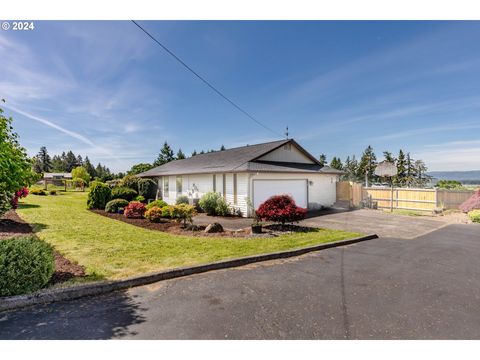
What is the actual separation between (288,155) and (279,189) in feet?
12.2

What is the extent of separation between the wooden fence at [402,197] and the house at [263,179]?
1.23 m

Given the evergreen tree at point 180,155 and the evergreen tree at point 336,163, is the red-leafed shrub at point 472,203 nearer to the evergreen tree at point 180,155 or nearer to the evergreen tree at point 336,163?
the evergreen tree at point 180,155

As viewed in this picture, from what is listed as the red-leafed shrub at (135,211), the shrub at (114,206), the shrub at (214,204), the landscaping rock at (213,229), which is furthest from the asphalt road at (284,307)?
the shrub at (114,206)

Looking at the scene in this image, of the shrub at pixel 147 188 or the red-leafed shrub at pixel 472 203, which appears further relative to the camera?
the shrub at pixel 147 188

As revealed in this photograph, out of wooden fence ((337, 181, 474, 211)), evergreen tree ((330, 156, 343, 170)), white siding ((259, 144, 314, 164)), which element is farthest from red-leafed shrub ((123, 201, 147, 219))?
evergreen tree ((330, 156, 343, 170))

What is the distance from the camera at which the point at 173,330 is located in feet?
10.1

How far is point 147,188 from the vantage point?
21438 mm

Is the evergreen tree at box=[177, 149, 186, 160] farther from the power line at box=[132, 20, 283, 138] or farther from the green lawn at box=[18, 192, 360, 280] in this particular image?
the green lawn at box=[18, 192, 360, 280]

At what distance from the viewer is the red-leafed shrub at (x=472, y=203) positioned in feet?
50.1

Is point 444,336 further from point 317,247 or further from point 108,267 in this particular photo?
point 108,267
